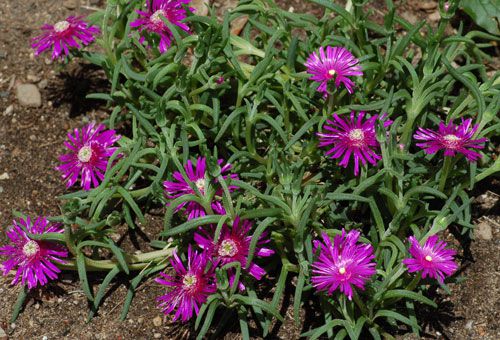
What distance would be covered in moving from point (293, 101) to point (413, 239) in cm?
64

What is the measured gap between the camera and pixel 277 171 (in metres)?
2.02

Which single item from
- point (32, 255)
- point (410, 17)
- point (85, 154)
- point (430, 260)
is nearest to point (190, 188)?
point (85, 154)

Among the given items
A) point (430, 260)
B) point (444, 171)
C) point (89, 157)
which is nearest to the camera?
point (430, 260)

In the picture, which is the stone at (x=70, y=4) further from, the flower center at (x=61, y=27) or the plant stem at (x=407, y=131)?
the plant stem at (x=407, y=131)

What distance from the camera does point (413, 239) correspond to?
1.97 m

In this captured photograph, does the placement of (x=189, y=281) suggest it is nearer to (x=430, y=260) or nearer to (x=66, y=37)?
(x=430, y=260)

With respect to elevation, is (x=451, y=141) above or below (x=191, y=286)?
above

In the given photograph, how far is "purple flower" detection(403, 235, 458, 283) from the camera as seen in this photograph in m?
1.87

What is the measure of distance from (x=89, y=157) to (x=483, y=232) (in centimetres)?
144

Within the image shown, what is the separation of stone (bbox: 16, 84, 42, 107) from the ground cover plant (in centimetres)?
33

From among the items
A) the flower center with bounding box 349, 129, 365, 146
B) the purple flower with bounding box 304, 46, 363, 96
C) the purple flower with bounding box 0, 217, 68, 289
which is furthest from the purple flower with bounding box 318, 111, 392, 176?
the purple flower with bounding box 0, 217, 68, 289

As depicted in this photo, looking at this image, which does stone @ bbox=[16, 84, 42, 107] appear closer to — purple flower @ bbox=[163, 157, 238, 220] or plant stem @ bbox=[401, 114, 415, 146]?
purple flower @ bbox=[163, 157, 238, 220]

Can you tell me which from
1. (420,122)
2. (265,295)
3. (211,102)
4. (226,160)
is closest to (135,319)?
(265,295)

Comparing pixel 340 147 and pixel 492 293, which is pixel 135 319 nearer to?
pixel 340 147
